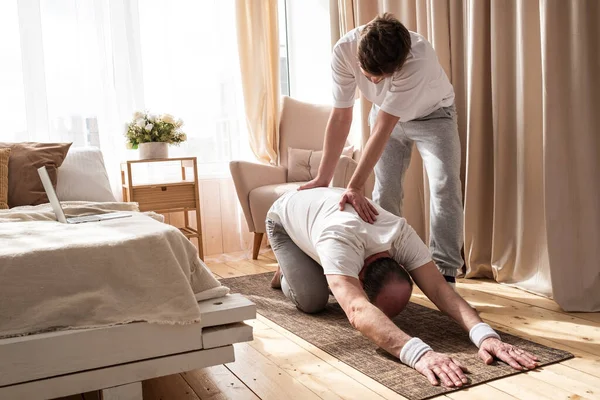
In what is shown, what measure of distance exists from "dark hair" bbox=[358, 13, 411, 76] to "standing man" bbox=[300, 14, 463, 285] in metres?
0.11

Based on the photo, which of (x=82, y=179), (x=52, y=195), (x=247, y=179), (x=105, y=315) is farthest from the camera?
(x=247, y=179)

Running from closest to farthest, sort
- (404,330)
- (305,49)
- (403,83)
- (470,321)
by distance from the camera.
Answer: (470,321)
(404,330)
(403,83)
(305,49)

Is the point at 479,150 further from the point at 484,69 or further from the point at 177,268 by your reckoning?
the point at 177,268

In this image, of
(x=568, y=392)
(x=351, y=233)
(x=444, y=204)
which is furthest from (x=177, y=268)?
(x=444, y=204)

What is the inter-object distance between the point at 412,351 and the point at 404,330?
462 millimetres

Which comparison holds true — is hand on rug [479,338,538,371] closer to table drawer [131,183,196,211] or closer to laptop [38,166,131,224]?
laptop [38,166,131,224]

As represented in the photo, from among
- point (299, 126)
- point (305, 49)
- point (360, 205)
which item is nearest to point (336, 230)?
point (360, 205)

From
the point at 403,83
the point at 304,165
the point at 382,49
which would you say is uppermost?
the point at 382,49

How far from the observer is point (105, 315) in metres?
1.67

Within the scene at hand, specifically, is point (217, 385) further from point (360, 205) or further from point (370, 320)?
point (360, 205)

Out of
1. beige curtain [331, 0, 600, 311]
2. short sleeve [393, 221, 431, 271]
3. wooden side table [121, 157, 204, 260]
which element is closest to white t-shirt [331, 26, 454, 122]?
beige curtain [331, 0, 600, 311]

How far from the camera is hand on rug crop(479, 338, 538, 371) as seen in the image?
1894mm

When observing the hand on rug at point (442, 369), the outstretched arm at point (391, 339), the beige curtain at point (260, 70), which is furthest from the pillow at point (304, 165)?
the hand on rug at point (442, 369)

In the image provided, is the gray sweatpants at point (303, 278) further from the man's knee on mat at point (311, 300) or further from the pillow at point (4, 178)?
the pillow at point (4, 178)
